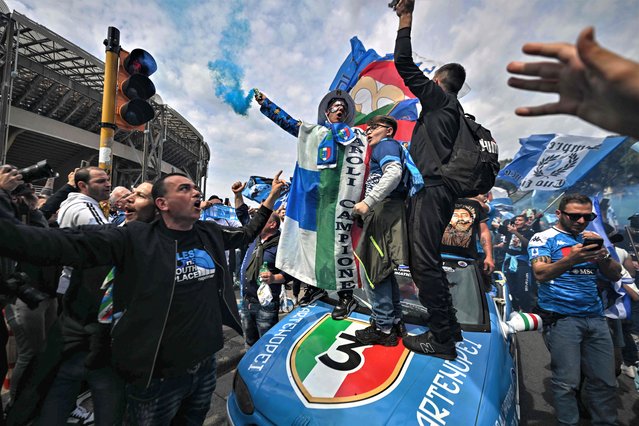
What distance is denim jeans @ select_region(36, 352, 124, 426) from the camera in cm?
177

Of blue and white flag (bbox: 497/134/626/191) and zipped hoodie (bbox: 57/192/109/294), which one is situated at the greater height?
blue and white flag (bbox: 497/134/626/191)

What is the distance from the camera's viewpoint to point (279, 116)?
275 cm

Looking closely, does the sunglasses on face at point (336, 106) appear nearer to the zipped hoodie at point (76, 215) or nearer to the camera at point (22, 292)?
the zipped hoodie at point (76, 215)

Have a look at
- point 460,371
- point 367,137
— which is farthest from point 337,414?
point 367,137

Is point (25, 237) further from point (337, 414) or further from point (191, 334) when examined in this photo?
point (337, 414)

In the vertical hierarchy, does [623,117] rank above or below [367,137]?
below

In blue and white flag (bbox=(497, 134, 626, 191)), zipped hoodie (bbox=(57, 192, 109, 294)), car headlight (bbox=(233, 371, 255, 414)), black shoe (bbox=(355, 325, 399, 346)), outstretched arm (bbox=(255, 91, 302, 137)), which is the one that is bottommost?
car headlight (bbox=(233, 371, 255, 414))

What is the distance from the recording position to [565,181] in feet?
22.4

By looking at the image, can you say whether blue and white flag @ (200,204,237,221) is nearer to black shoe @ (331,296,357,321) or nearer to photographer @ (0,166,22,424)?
photographer @ (0,166,22,424)

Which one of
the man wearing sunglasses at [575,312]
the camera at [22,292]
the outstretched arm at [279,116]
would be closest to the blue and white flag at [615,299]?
the man wearing sunglasses at [575,312]

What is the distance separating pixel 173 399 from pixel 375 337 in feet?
4.57

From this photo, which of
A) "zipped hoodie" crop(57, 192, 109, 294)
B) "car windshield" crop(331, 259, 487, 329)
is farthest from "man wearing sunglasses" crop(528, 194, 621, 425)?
"zipped hoodie" crop(57, 192, 109, 294)

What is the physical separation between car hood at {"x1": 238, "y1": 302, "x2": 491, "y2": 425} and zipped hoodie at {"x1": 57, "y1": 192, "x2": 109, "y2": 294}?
157 cm

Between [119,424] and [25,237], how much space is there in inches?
56.6
